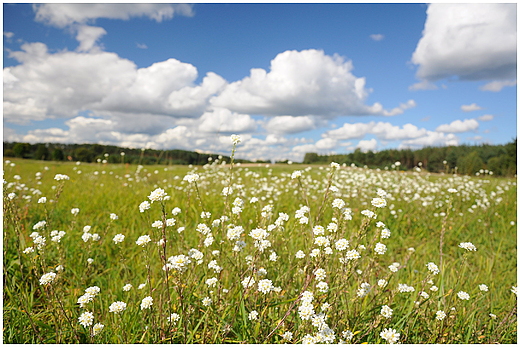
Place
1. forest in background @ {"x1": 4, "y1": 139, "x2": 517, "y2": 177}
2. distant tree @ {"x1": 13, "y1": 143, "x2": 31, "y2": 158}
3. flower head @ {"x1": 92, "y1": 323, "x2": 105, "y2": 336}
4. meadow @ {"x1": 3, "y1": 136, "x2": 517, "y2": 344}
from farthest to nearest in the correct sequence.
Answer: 1. distant tree @ {"x1": 13, "y1": 143, "x2": 31, "y2": 158}
2. forest in background @ {"x1": 4, "y1": 139, "x2": 517, "y2": 177}
3. meadow @ {"x1": 3, "y1": 136, "x2": 517, "y2": 344}
4. flower head @ {"x1": 92, "y1": 323, "x2": 105, "y2": 336}

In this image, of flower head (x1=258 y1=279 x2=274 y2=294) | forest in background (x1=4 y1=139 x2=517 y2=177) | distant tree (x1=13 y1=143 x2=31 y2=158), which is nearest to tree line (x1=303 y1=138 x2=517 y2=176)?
forest in background (x1=4 y1=139 x2=517 y2=177)

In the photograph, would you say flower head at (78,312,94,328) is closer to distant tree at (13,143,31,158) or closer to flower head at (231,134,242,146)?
flower head at (231,134,242,146)

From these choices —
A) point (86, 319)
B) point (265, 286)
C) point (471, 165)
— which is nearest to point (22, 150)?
point (86, 319)

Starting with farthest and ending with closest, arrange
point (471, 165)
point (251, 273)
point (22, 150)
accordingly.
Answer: point (22, 150) → point (471, 165) → point (251, 273)

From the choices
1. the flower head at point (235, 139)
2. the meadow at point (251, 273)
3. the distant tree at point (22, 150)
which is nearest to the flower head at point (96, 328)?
the meadow at point (251, 273)

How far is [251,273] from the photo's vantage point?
2.56 metres

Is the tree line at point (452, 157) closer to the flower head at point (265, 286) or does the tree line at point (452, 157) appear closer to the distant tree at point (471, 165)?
the distant tree at point (471, 165)

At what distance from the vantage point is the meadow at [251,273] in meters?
2.44

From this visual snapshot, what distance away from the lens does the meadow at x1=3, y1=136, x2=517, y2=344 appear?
2.44 meters

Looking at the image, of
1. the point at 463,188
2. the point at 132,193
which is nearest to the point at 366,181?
the point at 463,188

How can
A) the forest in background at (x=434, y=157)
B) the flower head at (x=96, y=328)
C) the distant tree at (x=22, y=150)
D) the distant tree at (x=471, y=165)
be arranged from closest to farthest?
the flower head at (x=96, y=328)
the forest in background at (x=434, y=157)
the distant tree at (x=471, y=165)
the distant tree at (x=22, y=150)

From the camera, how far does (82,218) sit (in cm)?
584

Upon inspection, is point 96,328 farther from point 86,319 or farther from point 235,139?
point 235,139

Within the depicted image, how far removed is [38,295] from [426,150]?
94.8 ft
